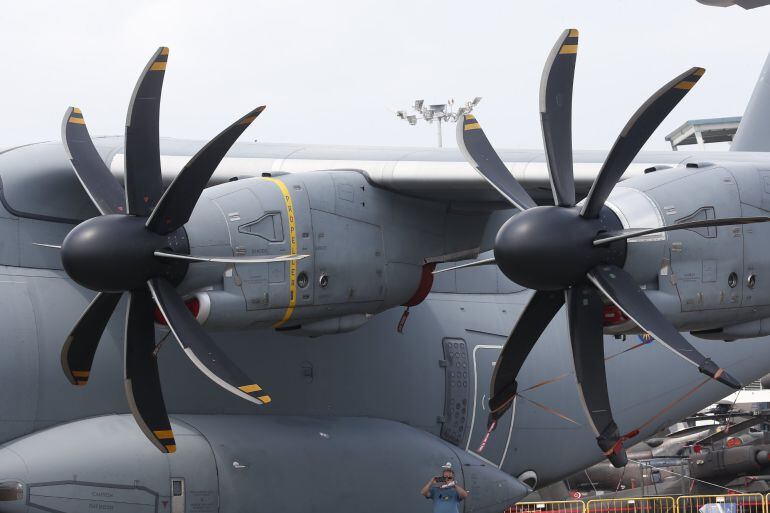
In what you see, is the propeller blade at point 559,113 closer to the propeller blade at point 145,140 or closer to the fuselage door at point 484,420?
the propeller blade at point 145,140

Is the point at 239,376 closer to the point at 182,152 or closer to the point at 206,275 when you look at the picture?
the point at 206,275

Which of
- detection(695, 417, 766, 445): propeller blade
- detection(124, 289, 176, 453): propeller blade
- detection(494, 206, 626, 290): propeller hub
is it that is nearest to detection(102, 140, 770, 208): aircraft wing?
detection(494, 206, 626, 290): propeller hub

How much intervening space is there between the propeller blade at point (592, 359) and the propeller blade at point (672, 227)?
1.33ft

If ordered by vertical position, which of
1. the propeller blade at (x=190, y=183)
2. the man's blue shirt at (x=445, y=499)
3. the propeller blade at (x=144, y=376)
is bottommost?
the man's blue shirt at (x=445, y=499)

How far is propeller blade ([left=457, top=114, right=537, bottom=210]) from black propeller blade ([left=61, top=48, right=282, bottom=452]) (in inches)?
64.8

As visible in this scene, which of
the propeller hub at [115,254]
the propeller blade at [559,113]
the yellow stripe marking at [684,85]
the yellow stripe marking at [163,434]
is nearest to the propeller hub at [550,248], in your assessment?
the propeller blade at [559,113]

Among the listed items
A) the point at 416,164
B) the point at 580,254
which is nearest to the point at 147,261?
the point at 416,164

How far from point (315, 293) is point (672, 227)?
2.82 metres

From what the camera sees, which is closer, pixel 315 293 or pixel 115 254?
pixel 115 254

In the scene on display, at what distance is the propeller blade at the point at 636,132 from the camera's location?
810 cm

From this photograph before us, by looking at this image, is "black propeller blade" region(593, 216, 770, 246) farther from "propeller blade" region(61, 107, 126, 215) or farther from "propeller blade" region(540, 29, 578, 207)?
"propeller blade" region(61, 107, 126, 215)

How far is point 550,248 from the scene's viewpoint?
8156 mm

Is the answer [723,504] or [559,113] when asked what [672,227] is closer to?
[559,113]

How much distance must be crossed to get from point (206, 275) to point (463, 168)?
2.42m
